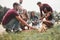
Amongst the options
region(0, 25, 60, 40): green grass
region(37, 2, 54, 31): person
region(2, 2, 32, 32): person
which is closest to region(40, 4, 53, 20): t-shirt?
region(37, 2, 54, 31): person

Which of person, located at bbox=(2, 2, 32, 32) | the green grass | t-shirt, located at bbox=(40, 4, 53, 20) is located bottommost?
the green grass

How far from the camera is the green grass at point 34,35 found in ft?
6.15

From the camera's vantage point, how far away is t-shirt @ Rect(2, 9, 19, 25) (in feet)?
6.33

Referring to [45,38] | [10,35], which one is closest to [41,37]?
[45,38]

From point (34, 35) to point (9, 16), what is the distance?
360 millimetres

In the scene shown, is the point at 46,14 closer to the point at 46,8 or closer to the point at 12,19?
the point at 46,8

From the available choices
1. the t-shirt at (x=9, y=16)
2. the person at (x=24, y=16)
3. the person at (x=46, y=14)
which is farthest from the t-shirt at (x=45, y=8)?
the t-shirt at (x=9, y=16)

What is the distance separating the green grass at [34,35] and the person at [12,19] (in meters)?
0.08

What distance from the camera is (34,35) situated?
6.22 ft

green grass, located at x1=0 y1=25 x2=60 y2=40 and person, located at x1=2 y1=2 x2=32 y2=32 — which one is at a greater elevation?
person, located at x1=2 y1=2 x2=32 y2=32

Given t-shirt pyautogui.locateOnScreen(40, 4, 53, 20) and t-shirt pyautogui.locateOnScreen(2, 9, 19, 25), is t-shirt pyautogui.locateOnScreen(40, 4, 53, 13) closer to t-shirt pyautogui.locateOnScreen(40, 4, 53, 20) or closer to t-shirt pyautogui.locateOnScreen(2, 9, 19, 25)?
t-shirt pyautogui.locateOnScreen(40, 4, 53, 20)

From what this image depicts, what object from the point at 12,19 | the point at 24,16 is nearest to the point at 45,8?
the point at 24,16

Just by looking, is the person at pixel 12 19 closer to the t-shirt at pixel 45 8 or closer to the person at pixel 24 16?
the person at pixel 24 16

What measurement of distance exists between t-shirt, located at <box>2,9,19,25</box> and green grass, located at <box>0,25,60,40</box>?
0.16m
